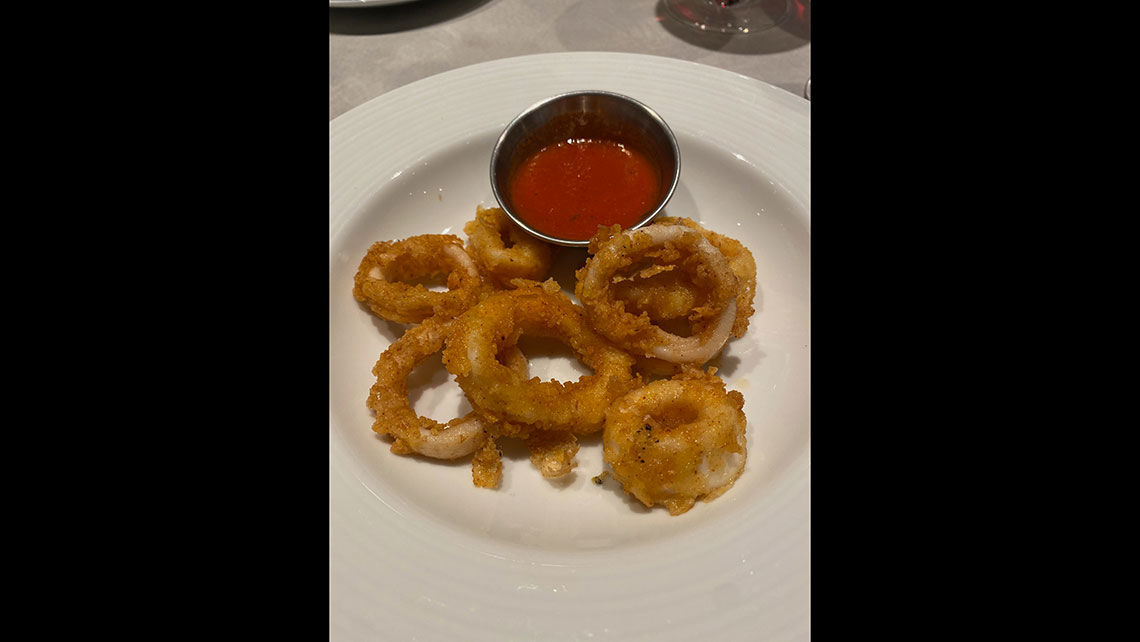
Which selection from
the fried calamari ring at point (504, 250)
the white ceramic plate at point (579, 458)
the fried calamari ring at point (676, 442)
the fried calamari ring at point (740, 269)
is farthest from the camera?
the fried calamari ring at point (504, 250)

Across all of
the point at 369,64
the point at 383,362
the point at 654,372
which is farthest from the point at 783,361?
the point at 369,64

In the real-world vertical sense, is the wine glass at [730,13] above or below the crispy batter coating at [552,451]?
above

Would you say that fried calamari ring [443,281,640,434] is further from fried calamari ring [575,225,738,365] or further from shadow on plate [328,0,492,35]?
shadow on plate [328,0,492,35]

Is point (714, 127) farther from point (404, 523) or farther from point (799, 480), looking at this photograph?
point (404, 523)

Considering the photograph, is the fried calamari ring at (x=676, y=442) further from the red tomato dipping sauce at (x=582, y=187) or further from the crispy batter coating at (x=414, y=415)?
the red tomato dipping sauce at (x=582, y=187)

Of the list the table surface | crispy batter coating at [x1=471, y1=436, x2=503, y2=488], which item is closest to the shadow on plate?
the table surface

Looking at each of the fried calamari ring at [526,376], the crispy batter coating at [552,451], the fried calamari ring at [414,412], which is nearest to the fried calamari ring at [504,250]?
the fried calamari ring at [526,376]
